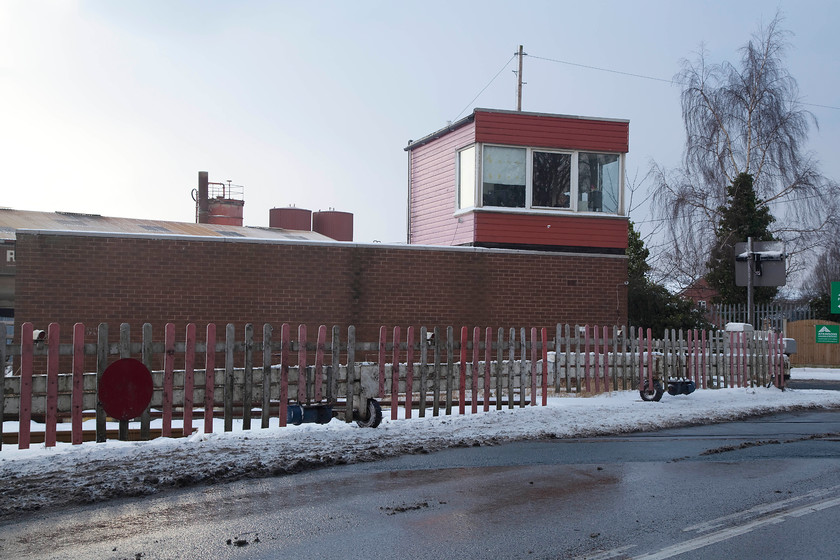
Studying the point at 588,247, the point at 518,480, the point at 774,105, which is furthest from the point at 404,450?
the point at 774,105

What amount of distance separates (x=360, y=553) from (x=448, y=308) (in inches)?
471

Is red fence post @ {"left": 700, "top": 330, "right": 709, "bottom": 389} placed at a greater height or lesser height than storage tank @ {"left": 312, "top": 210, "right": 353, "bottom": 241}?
lesser

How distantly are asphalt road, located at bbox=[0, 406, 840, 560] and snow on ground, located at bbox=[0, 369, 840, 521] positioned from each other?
359 mm

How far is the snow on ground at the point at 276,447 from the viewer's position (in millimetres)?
6977

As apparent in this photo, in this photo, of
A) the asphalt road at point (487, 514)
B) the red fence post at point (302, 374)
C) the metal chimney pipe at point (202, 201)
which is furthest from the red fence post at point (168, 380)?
the metal chimney pipe at point (202, 201)

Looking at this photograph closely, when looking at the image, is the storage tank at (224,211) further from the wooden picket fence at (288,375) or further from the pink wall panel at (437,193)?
the wooden picket fence at (288,375)

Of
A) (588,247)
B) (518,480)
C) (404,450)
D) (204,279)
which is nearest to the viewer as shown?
(518,480)

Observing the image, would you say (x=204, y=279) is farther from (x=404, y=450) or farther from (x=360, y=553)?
(x=360, y=553)

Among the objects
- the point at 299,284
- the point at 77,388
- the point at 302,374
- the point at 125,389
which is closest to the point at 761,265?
the point at 299,284

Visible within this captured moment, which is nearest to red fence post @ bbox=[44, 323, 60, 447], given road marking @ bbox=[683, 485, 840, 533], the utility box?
road marking @ bbox=[683, 485, 840, 533]

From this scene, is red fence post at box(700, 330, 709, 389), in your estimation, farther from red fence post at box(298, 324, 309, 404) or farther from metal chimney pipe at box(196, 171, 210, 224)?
metal chimney pipe at box(196, 171, 210, 224)

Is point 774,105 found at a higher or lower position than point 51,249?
higher

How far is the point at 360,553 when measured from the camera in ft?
17.2

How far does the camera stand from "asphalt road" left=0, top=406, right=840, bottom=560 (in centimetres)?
533
